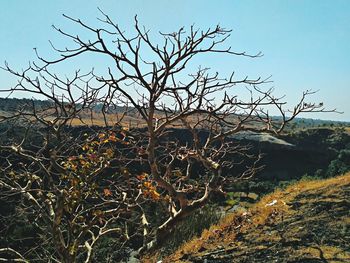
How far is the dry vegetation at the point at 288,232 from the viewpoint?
27.3 ft

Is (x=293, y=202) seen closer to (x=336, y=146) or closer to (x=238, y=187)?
(x=238, y=187)

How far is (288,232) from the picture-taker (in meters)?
9.69

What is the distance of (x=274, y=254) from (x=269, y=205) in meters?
4.41

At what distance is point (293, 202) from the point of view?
12180 mm

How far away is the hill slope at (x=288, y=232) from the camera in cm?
831

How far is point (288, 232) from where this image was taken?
969 centimetres

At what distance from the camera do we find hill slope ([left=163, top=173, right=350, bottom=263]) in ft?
27.3

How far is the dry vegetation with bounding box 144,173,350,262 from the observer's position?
327 inches

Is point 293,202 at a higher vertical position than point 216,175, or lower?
lower

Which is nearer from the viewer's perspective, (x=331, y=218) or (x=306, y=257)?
(x=306, y=257)

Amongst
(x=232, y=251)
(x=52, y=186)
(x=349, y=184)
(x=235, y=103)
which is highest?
(x=235, y=103)

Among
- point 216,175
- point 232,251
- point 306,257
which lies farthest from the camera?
point 232,251

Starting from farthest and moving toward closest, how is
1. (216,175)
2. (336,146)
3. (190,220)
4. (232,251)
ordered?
(336,146) < (190,220) < (232,251) < (216,175)

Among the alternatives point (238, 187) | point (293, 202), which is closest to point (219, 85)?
point (293, 202)
